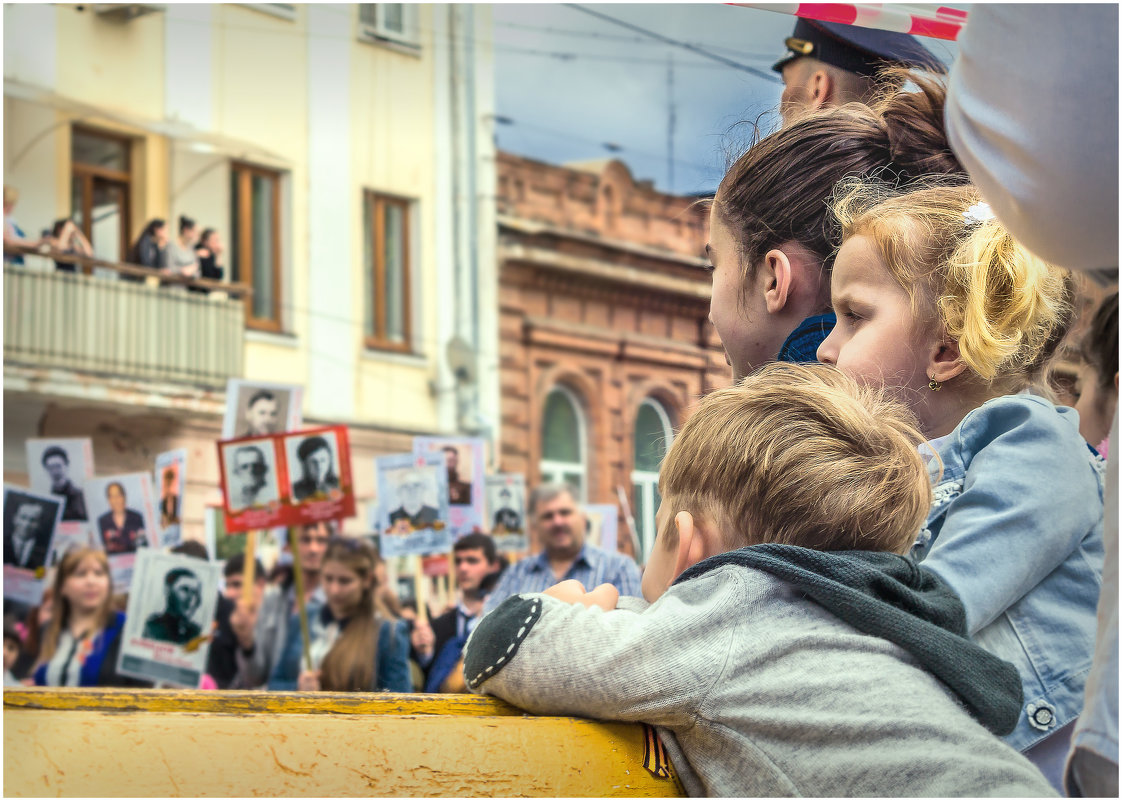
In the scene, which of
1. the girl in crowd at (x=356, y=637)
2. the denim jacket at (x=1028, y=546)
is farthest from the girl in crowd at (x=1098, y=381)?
the girl in crowd at (x=356, y=637)

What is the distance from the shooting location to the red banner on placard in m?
6.34

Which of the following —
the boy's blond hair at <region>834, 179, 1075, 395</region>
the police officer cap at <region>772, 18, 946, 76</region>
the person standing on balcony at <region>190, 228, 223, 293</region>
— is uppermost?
the person standing on balcony at <region>190, 228, 223, 293</region>

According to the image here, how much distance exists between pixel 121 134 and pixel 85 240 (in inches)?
42.4

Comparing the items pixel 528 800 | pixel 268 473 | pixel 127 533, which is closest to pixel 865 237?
pixel 528 800

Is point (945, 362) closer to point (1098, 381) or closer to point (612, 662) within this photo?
point (612, 662)

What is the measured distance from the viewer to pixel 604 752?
3.92ft

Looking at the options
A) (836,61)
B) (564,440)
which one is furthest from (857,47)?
(564,440)

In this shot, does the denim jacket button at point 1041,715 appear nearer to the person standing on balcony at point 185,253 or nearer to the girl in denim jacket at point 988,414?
the girl in denim jacket at point 988,414

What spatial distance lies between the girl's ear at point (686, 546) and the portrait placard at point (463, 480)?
228 inches

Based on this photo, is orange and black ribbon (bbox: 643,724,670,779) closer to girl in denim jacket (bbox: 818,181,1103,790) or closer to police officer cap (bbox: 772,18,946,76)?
girl in denim jacket (bbox: 818,181,1103,790)

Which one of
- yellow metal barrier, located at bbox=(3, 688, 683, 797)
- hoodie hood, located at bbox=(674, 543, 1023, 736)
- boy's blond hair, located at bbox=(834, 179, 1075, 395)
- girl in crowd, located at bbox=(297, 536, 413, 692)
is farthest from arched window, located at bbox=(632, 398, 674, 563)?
yellow metal barrier, located at bbox=(3, 688, 683, 797)

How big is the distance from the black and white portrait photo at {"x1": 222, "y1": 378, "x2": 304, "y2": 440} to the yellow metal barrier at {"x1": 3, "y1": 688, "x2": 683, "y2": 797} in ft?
19.6

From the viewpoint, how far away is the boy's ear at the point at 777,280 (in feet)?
6.06

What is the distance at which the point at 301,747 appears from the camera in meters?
1.07
